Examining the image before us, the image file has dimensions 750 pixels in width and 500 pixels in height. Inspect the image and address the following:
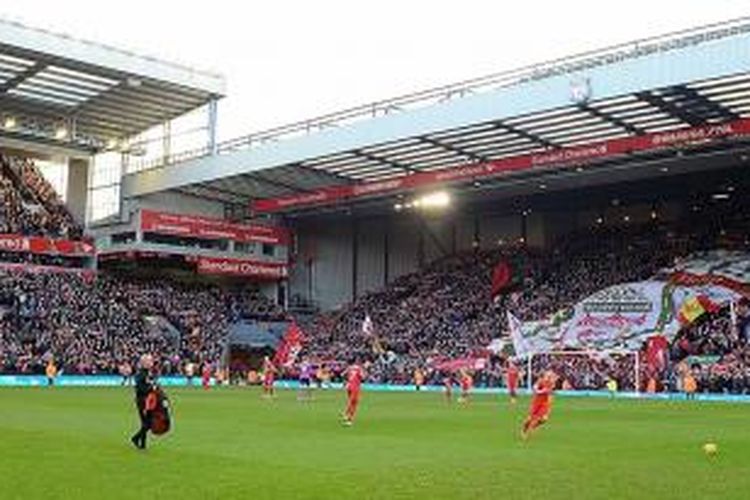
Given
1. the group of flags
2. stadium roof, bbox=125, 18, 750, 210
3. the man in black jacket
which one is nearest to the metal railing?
stadium roof, bbox=125, 18, 750, 210

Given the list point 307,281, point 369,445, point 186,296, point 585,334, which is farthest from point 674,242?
point 369,445

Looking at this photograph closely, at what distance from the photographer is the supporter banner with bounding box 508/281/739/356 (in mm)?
55000

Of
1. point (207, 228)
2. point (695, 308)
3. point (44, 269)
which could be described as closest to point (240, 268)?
point (207, 228)

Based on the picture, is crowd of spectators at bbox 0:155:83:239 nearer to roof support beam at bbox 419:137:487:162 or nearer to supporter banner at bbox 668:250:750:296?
roof support beam at bbox 419:137:487:162

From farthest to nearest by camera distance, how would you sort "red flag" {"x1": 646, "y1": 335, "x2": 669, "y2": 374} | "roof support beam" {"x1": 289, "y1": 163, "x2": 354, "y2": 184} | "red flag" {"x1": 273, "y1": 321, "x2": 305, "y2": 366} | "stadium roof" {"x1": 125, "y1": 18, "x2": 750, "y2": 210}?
1. "red flag" {"x1": 273, "y1": 321, "x2": 305, "y2": 366}
2. "roof support beam" {"x1": 289, "y1": 163, "x2": 354, "y2": 184}
3. "red flag" {"x1": 646, "y1": 335, "x2": 669, "y2": 374}
4. "stadium roof" {"x1": 125, "y1": 18, "x2": 750, "y2": 210}

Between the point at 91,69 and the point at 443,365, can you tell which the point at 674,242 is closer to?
the point at 443,365

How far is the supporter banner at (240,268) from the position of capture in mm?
70812

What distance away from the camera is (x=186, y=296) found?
2864 inches

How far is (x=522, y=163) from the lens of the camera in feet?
180

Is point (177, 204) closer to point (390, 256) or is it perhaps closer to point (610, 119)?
point (390, 256)

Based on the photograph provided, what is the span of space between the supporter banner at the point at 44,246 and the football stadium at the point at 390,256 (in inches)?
5.8

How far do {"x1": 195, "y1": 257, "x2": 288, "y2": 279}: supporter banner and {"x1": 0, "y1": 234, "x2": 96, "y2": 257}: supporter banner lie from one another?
756cm

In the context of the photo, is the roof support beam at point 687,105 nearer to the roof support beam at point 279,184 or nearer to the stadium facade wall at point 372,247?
the roof support beam at point 279,184

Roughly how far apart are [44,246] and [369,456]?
5370cm
